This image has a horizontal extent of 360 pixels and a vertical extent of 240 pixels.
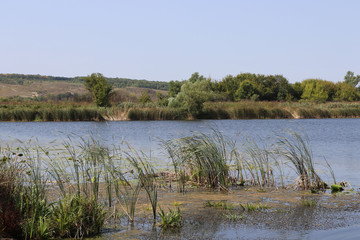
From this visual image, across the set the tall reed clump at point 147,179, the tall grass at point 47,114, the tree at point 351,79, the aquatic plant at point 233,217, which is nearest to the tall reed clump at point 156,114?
the tall grass at point 47,114

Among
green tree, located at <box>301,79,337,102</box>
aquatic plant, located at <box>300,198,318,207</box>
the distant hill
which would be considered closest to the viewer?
aquatic plant, located at <box>300,198,318,207</box>

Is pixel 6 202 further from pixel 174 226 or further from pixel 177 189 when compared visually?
pixel 177 189

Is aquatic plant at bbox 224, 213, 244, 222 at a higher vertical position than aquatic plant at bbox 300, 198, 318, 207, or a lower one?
lower

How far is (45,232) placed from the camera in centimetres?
560

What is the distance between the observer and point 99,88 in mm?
44125

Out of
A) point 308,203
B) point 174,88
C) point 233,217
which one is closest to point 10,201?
point 233,217

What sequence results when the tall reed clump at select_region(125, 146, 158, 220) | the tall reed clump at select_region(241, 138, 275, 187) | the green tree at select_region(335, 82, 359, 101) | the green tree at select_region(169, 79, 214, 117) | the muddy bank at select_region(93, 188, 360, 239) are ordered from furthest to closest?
the green tree at select_region(335, 82, 359, 101) < the green tree at select_region(169, 79, 214, 117) < the tall reed clump at select_region(241, 138, 275, 187) < the tall reed clump at select_region(125, 146, 158, 220) < the muddy bank at select_region(93, 188, 360, 239)

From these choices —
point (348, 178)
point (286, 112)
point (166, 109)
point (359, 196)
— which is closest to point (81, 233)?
point (359, 196)

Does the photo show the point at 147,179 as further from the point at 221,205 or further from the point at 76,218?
the point at 76,218

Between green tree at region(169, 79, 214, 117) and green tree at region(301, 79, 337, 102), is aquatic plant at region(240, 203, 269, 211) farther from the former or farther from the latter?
green tree at region(301, 79, 337, 102)

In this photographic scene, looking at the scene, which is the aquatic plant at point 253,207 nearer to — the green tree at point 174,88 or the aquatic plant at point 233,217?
the aquatic plant at point 233,217

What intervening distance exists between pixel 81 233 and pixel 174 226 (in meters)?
1.36

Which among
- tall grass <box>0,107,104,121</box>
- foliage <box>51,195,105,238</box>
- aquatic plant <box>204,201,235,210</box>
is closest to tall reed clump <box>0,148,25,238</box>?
foliage <box>51,195,105,238</box>

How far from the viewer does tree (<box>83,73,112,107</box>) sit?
143 feet
